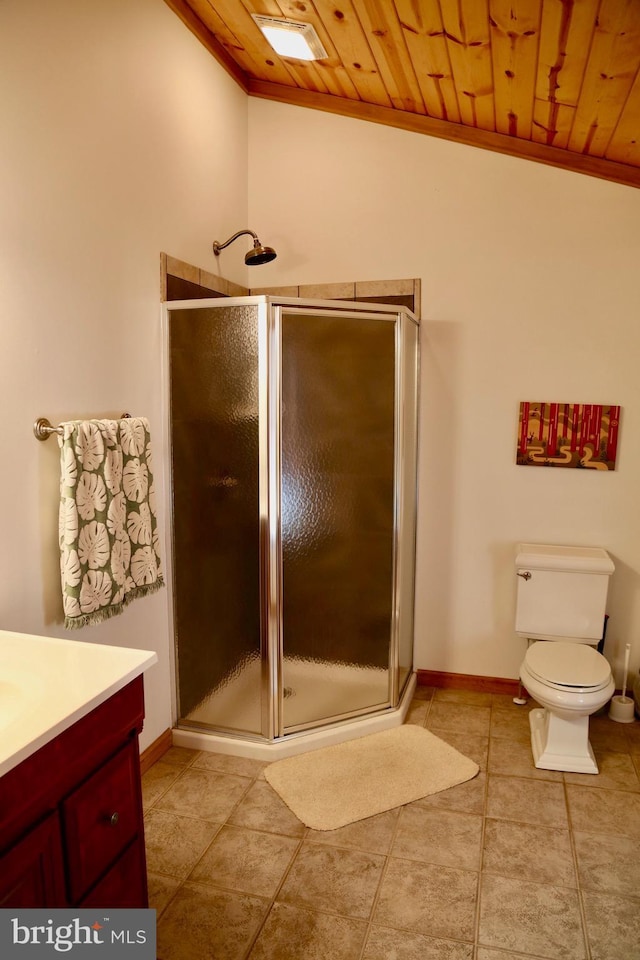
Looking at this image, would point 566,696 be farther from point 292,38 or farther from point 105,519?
point 292,38

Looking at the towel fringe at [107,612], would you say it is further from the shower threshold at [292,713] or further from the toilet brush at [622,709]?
the toilet brush at [622,709]

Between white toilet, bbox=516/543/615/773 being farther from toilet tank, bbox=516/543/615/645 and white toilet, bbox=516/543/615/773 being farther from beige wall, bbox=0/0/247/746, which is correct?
beige wall, bbox=0/0/247/746

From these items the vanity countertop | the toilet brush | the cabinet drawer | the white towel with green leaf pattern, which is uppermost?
the white towel with green leaf pattern

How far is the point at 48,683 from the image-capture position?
4.58ft

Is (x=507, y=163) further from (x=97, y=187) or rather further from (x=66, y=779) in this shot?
(x=66, y=779)

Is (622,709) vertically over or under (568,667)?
under

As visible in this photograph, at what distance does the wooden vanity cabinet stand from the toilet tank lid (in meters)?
1.96

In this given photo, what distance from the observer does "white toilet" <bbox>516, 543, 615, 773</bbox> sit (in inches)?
99.6

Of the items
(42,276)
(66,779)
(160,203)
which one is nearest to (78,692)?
(66,779)

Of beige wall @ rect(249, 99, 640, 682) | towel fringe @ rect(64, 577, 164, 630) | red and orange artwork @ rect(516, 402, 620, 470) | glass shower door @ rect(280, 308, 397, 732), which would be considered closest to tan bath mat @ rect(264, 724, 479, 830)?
glass shower door @ rect(280, 308, 397, 732)

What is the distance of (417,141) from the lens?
3.08 m

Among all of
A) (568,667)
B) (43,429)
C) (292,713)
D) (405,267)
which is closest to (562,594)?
(568,667)

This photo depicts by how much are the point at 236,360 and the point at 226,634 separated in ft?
3.68

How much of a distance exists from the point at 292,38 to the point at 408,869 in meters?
2.87
